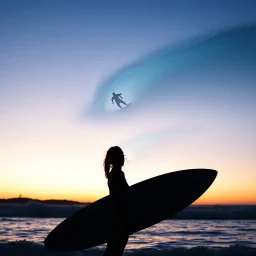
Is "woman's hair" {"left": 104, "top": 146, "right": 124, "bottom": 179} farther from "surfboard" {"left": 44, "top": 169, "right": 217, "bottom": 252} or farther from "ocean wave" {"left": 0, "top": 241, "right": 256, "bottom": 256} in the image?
"ocean wave" {"left": 0, "top": 241, "right": 256, "bottom": 256}

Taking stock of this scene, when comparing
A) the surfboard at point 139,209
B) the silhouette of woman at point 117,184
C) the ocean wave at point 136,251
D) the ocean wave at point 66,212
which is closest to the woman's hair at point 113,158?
the silhouette of woman at point 117,184

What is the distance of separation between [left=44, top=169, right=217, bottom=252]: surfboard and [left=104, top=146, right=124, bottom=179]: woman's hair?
58 cm

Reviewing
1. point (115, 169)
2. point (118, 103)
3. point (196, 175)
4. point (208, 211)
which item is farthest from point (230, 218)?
point (115, 169)

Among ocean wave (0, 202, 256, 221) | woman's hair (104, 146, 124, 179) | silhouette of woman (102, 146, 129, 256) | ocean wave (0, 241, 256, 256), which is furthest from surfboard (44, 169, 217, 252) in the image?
ocean wave (0, 202, 256, 221)

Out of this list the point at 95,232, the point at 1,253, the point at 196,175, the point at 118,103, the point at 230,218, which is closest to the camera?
the point at 95,232

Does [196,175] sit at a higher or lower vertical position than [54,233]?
higher

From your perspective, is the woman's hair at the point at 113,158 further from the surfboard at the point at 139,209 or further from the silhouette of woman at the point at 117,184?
the surfboard at the point at 139,209

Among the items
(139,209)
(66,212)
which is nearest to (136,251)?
(139,209)

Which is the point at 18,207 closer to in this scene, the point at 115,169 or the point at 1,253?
the point at 1,253

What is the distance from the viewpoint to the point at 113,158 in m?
3.49

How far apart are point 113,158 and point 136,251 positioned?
6134mm

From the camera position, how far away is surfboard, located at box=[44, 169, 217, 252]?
418 centimetres

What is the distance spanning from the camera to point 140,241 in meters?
10.9

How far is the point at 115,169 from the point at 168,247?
7.16 m
